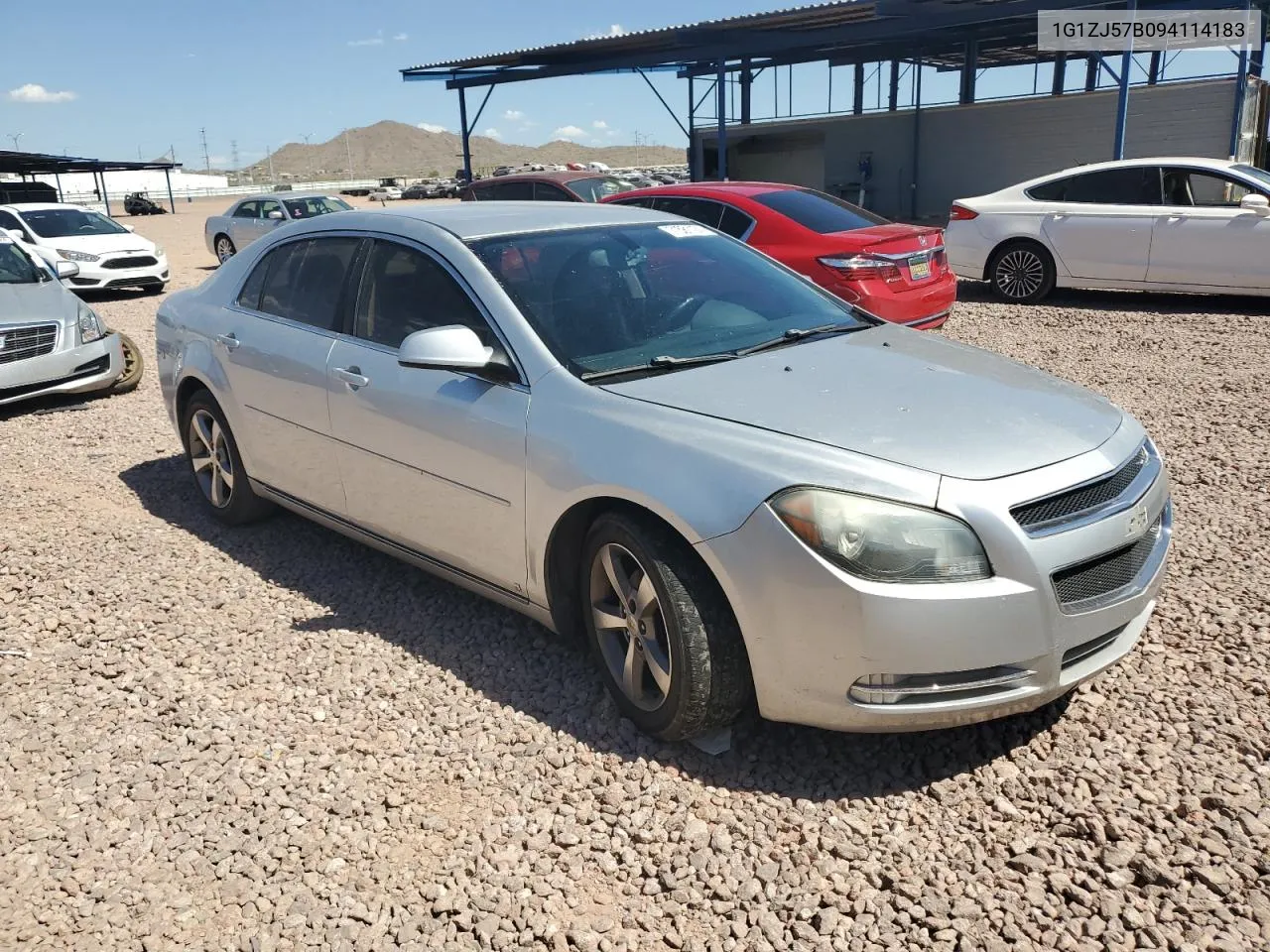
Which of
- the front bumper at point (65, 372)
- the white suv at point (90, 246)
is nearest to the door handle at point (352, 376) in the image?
the front bumper at point (65, 372)

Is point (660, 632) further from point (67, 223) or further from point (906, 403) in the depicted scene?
point (67, 223)

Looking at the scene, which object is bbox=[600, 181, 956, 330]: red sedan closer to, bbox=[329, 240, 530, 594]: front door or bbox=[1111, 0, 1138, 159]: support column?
bbox=[329, 240, 530, 594]: front door

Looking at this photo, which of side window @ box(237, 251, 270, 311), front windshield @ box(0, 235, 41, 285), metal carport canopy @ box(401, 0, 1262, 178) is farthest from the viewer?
metal carport canopy @ box(401, 0, 1262, 178)

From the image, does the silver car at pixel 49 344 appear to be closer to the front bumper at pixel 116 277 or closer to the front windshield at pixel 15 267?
the front windshield at pixel 15 267

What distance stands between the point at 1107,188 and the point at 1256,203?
4.71 feet

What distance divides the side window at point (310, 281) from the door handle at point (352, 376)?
27 centimetres

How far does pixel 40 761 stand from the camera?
329 cm

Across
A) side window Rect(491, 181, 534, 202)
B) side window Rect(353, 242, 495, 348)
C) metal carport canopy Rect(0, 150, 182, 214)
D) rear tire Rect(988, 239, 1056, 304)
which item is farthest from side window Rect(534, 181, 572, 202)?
metal carport canopy Rect(0, 150, 182, 214)

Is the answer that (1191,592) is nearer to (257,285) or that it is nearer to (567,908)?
(567,908)

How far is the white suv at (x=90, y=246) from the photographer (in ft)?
51.5

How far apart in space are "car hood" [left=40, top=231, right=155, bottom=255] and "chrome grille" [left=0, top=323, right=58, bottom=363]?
8.80 meters

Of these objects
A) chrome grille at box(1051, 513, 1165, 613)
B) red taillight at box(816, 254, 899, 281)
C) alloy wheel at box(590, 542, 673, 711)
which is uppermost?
red taillight at box(816, 254, 899, 281)

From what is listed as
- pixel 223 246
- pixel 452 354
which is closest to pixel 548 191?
pixel 223 246

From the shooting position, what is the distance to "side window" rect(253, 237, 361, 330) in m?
4.38
